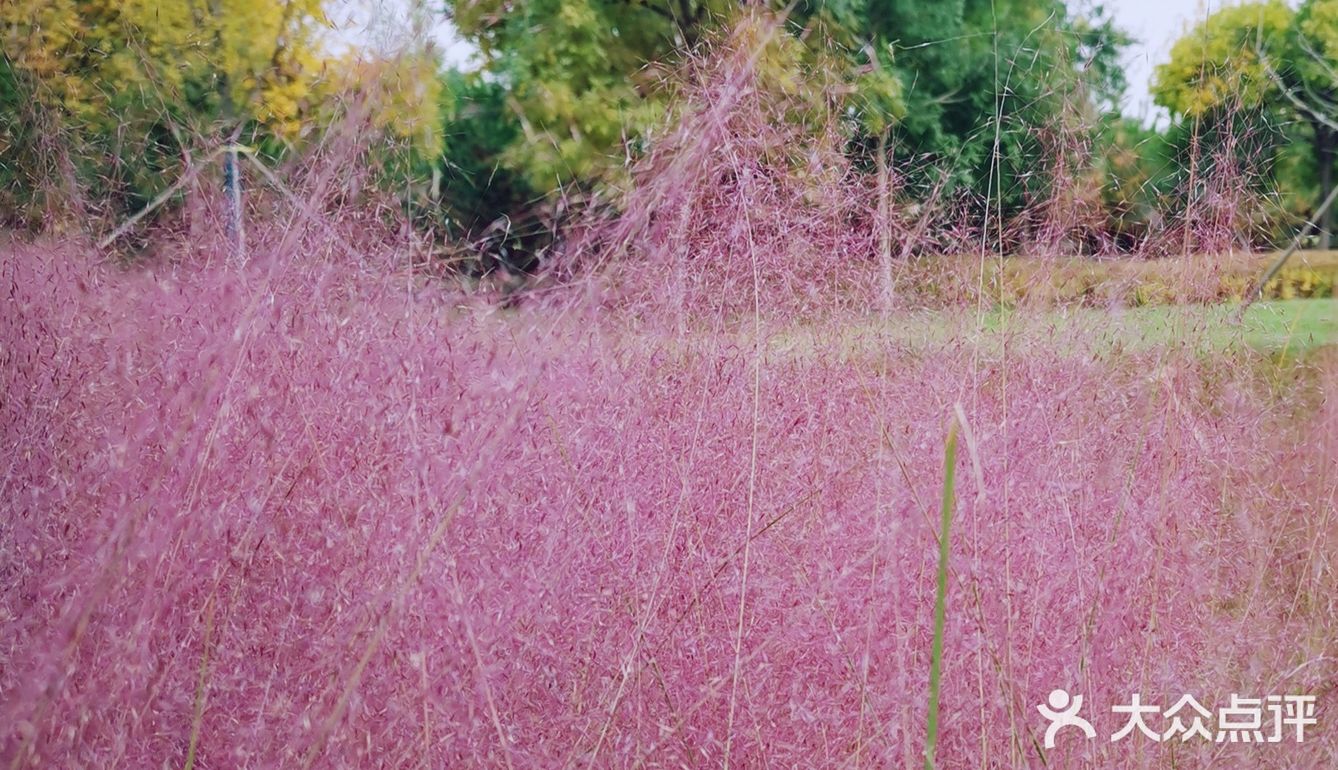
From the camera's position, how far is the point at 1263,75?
7.79 feet

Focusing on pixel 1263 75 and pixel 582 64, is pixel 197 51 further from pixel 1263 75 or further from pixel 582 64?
pixel 582 64

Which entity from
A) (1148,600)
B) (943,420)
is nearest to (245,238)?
(943,420)

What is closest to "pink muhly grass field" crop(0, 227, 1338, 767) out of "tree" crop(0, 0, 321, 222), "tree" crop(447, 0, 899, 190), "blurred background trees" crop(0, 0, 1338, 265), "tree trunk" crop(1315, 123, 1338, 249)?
"blurred background trees" crop(0, 0, 1338, 265)

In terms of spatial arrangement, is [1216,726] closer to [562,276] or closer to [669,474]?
[669,474]

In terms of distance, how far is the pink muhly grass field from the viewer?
144 cm

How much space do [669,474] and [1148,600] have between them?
81 centimetres

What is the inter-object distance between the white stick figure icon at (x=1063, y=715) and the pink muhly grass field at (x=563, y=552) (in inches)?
0.8

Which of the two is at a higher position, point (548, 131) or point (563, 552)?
point (548, 131)

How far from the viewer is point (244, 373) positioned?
69.6 inches

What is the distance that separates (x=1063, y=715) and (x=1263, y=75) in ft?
5.22

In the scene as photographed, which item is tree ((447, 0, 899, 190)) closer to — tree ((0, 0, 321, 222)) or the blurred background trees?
tree ((0, 0, 321, 222))

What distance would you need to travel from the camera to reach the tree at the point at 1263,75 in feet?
7.48

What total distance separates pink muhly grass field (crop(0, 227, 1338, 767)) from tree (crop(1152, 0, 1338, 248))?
63cm

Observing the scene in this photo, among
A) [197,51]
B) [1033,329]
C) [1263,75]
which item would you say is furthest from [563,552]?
[197,51]
